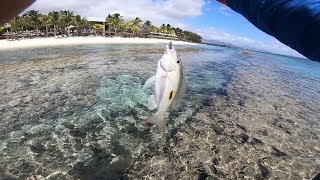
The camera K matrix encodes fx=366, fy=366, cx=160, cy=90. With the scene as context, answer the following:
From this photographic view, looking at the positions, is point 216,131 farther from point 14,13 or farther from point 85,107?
point 14,13

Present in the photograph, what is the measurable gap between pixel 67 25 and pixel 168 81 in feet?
278

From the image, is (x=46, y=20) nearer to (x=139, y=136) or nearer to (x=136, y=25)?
(x=136, y=25)

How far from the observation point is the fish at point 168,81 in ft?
9.98

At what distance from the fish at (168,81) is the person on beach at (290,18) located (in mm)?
1281

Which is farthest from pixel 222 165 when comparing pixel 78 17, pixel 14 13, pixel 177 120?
pixel 78 17

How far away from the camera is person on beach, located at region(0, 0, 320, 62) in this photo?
63.4 inches

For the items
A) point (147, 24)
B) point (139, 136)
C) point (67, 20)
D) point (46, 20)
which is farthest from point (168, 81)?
point (147, 24)

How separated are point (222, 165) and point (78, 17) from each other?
8194 cm

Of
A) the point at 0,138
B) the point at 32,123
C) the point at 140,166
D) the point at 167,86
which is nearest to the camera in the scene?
the point at 167,86

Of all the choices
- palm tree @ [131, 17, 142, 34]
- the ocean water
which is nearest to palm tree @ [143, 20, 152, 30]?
palm tree @ [131, 17, 142, 34]

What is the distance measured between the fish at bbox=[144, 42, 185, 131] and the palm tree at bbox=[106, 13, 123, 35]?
96424mm

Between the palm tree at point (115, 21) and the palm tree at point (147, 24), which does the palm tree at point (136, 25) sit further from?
the palm tree at point (147, 24)

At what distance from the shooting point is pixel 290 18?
1.65m

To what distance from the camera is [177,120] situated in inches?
634
